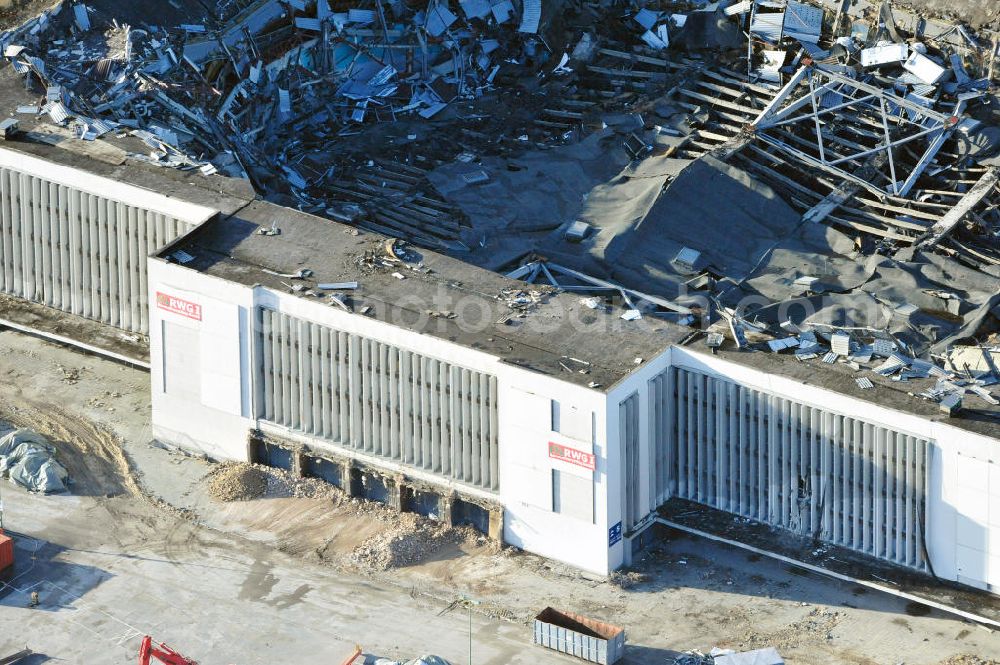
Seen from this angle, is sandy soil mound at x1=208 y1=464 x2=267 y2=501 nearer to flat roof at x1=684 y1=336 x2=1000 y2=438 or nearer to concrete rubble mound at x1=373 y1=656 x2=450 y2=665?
concrete rubble mound at x1=373 y1=656 x2=450 y2=665

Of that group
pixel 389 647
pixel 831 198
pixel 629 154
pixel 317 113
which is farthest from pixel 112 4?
pixel 389 647

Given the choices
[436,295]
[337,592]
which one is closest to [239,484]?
[337,592]

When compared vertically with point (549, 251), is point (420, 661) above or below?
below

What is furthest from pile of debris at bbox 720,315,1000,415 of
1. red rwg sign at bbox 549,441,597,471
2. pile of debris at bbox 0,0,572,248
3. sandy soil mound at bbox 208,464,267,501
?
pile of debris at bbox 0,0,572,248

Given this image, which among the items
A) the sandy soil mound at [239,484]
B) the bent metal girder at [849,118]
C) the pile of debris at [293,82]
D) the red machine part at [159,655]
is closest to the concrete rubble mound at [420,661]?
the red machine part at [159,655]

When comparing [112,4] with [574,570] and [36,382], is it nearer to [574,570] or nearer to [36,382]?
[36,382]

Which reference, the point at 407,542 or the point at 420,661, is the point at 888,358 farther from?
the point at 420,661
